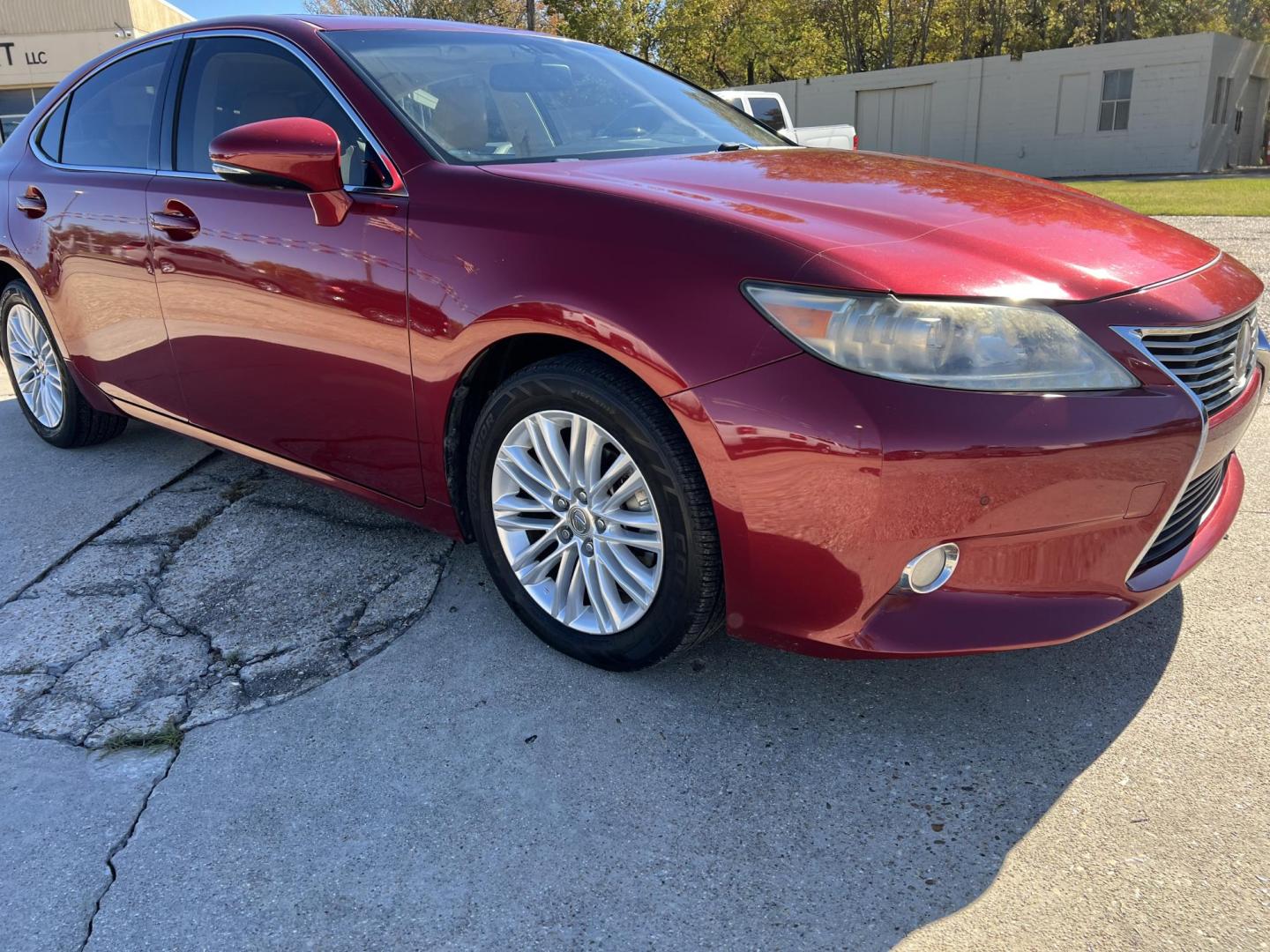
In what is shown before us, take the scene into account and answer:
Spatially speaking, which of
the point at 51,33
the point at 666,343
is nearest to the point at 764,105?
the point at 666,343

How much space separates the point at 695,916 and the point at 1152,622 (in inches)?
62.8

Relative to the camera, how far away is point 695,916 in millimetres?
1786

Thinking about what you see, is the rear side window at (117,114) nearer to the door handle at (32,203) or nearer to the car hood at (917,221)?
the door handle at (32,203)

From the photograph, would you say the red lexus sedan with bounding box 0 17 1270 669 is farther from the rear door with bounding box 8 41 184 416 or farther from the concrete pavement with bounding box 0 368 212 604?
the concrete pavement with bounding box 0 368 212 604

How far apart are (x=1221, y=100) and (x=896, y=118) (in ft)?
27.8

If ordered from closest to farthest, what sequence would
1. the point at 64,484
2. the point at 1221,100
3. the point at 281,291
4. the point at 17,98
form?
the point at 281,291, the point at 64,484, the point at 1221,100, the point at 17,98

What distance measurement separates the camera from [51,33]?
34219 millimetres

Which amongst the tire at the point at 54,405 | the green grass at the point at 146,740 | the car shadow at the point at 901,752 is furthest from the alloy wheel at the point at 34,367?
the car shadow at the point at 901,752

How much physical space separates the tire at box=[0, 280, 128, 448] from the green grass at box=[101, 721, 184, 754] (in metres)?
2.33

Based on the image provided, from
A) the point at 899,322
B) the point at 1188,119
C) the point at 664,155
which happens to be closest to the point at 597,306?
the point at 899,322

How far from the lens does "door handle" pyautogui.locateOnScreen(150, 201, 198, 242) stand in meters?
3.15

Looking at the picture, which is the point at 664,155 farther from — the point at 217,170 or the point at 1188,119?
the point at 1188,119

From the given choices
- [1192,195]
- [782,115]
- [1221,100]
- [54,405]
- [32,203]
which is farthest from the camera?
[1221,100]

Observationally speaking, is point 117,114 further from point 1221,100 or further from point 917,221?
point 1221,100
